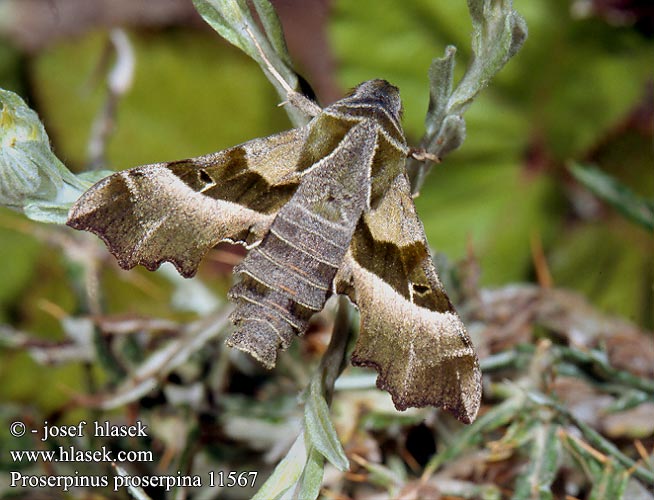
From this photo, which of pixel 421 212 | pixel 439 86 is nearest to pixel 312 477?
pixel 439 86

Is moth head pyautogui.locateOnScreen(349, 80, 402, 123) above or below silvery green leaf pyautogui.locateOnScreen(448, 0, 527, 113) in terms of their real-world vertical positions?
below

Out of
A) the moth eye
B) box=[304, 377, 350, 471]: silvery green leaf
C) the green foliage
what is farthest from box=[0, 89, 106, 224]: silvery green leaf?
box=[304, 377, 350, 471]: silvery green leaf

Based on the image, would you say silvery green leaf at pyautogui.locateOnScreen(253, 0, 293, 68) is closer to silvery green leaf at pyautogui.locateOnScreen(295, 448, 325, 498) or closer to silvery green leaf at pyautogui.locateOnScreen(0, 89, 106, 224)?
silvery green leaf at pyautogui.locateOnScreen(0, 89, 106, 224)

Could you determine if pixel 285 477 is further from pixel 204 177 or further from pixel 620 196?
pixel 620 196

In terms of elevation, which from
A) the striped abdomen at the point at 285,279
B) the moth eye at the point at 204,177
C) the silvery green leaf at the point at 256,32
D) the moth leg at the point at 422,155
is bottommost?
the striped abdomen at the point at 285,279

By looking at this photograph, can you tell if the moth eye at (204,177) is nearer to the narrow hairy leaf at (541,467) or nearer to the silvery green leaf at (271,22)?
the silvery green leaf at (271,22)

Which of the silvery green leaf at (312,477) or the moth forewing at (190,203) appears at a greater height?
the moth forewing at (190,203)

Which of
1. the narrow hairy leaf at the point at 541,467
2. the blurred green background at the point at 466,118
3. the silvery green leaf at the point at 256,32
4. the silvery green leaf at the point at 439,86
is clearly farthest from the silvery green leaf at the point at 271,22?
the blurred green background at the point at 466,118
